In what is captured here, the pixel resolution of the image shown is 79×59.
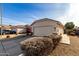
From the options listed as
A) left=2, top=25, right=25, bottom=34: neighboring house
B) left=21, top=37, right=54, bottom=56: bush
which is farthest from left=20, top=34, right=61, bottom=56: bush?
left=2, top=25, right=25, bottom=34: neighboring house

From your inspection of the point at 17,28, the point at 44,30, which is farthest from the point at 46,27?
the point at 17,28

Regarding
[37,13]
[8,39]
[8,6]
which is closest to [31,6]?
[37,13]

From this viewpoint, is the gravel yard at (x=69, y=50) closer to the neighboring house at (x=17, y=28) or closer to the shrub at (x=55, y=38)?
the shrub at (x=55, y=38)

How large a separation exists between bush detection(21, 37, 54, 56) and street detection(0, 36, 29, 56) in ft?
0.30

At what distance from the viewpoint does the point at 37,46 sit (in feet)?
10.6

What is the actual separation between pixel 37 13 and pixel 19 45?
1.97ft

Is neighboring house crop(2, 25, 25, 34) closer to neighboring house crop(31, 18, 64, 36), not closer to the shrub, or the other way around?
neighboring house crop(31, 18, 64, 36)

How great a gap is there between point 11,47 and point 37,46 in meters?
0.44

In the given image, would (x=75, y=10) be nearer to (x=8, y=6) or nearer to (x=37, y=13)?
(x=37, y=13)

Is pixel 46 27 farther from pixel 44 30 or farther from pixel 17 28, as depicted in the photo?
pixel 17 28

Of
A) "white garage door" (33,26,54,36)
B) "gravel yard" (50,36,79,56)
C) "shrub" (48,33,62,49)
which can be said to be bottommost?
"gravel yard" (50,36,79,56)

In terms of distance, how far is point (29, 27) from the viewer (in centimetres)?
337

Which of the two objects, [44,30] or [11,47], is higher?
[44,30]

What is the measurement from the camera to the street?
331cm
